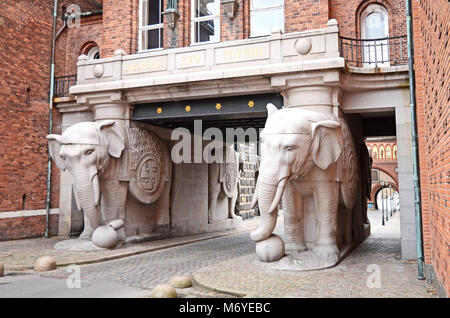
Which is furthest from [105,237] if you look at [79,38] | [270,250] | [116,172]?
[79,38]

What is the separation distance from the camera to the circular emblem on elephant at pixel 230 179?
19.4 meters

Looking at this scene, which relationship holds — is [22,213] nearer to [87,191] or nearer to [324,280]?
[87,191]

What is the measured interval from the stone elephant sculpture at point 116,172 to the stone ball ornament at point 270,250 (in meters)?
4.83

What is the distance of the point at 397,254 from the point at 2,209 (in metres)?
12.0

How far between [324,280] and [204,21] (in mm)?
9674

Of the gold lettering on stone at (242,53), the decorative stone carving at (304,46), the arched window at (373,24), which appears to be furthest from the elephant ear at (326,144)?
the arched window at (373,24)

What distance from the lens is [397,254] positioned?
1081 centimetres

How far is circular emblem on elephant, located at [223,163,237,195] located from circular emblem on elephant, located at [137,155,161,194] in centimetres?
599

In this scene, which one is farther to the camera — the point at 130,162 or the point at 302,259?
the point at 130,162

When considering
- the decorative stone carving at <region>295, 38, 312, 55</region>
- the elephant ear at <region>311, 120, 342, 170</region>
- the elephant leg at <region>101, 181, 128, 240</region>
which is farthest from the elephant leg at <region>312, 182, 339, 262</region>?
the elephant leg at <region>101, 181, 128, 240</region>

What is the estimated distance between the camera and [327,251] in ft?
29.7

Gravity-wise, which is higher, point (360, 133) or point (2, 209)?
point (360, 133)

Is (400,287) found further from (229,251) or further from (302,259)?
(229,251)
